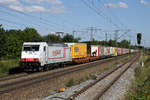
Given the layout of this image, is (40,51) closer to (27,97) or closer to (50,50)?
(50,50)

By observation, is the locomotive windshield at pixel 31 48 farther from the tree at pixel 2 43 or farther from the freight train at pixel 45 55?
the tree at pixel 2 43

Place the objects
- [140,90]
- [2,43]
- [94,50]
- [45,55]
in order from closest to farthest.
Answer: [140,90] < [45,55] < [94,50] < [2,43]

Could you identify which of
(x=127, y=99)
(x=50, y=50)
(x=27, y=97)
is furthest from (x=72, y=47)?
(x=127, y=99)

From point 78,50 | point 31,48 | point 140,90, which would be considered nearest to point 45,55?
point 31,48

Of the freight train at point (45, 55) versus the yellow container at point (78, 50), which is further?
the yellow container at point (78, 50)

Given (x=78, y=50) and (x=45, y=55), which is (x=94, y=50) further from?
(x=45, y=55)

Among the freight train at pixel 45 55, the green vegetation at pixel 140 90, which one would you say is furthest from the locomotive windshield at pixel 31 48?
the green vegetation at pixel 140 90

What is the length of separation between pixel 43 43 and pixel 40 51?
1044 mm

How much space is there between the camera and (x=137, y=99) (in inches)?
308

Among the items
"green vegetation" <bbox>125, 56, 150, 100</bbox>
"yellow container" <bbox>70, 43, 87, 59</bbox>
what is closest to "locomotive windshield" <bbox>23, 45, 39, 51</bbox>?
"yellow container" <bbox>70, 43, 87, 59</bbox>

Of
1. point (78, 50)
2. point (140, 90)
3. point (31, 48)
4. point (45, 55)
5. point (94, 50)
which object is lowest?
point (140, 90)

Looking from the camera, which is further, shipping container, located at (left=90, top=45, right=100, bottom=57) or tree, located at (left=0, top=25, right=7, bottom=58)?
tree, located at (left=0, top=25, right=7, bottom=58)

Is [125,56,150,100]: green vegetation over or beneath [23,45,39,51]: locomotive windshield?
beneath

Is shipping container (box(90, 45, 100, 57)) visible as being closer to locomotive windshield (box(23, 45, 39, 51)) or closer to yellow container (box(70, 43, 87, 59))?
yellow container (box(70, 43, 87, 59))
